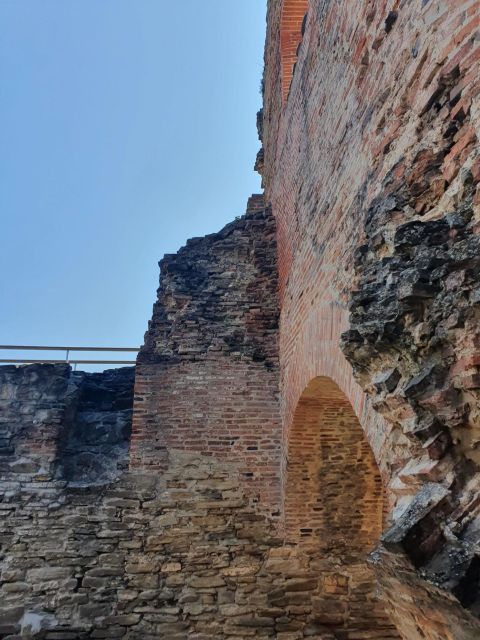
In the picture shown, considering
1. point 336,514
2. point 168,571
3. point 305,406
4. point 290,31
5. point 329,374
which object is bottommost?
point 168,571

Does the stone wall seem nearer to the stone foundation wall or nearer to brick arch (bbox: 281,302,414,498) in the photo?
the stone foundation wall

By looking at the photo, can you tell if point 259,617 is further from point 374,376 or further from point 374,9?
point 374,9

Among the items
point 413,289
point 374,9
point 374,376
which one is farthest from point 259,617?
point 374,9

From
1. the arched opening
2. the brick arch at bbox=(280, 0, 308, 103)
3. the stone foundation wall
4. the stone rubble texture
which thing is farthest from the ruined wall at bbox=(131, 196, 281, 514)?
the brick arch at bbox=(280, 0, 308, 103)

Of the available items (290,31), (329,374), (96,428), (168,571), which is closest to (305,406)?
(329,374)

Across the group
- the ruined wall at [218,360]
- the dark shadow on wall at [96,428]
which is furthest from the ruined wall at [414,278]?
the dark shadow on wall at [96,428]

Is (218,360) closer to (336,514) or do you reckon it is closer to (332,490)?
(332,490)

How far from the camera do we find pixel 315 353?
162 inches

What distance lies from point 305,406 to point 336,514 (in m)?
1.26

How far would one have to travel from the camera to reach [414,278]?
183cm

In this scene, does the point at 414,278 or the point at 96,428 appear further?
the point at 96,428

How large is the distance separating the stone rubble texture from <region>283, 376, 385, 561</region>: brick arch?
0.07ft

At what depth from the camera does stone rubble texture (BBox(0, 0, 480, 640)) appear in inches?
69.6

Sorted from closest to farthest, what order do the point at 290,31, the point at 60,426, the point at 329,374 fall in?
the point at 329,374, the point at 60,426, the point at 290,31
